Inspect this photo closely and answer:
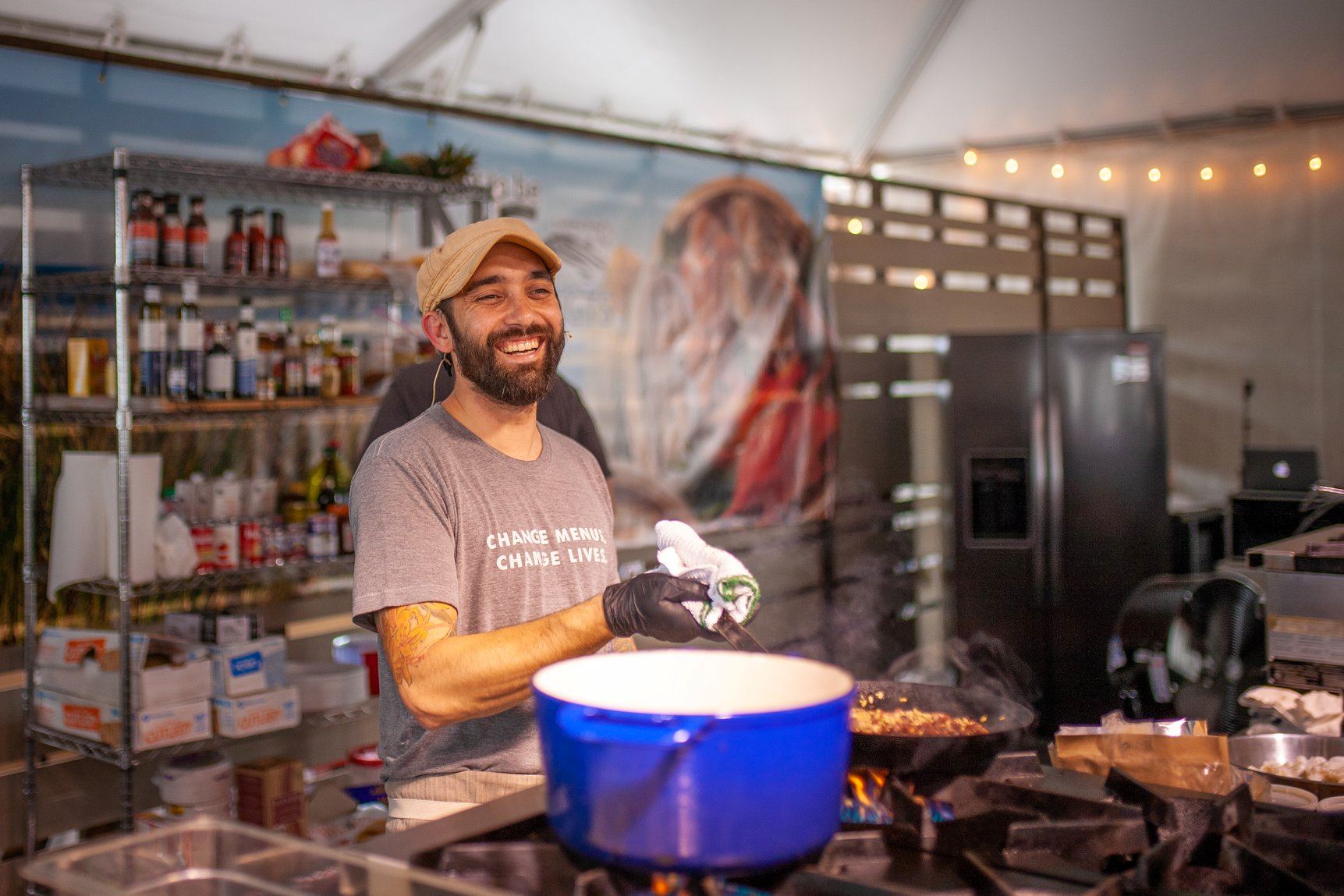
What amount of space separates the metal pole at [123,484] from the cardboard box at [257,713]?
0.83 ft

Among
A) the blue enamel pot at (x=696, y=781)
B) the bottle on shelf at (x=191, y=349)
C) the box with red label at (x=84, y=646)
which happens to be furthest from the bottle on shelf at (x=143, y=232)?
the blue enamel pot at (x=696, y=781)

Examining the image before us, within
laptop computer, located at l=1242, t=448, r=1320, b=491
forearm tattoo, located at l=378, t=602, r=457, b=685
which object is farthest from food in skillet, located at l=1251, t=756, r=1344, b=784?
laptop computer, located at l=1242, t=448, r=1320, b=491

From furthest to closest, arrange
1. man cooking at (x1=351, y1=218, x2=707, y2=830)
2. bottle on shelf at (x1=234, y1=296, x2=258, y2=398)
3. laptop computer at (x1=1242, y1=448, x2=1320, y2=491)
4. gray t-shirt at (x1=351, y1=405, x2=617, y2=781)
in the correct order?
laptop computer at (x1=1242, y1=448, x2=1320, y2=491) < bottle on shelf at (x1=234, y1=296, x2=258, y2=398) < gray t-shirt at (x1=351, y1=405, x2=617, y2=781) < man cooking at (x1=351, y1=218, x2=707, y2=830)

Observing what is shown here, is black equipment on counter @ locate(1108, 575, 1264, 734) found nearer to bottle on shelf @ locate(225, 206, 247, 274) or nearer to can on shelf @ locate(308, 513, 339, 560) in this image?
can on shelf @ locate(308, 513, 339, 560)

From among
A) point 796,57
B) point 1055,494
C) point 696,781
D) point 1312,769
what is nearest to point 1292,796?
point 1312,769

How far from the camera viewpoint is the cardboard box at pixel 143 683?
3.07 m

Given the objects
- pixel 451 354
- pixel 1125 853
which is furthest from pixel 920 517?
pixel 1125 853

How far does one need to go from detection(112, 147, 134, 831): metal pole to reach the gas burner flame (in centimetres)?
238

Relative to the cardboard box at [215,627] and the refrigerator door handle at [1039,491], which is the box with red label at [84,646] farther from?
the refrigerator door handle at [1039,491]

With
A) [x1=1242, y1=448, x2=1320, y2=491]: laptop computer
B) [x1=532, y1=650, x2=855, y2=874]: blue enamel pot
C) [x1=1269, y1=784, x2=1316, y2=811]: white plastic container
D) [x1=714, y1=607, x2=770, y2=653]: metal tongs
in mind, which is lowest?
[x1=1269, y1=784, x2=1316, y2=811]: white plastic container

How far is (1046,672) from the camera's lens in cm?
536

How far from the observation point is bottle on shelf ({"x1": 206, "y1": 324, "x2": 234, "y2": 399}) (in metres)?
3.28

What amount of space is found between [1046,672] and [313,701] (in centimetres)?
342

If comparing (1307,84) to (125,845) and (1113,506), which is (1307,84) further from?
(125,845)
